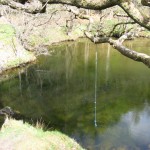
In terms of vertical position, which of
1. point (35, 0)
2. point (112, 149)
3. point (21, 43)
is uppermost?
point (35, 0)

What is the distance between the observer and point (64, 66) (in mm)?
39250

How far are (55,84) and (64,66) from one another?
680 cm

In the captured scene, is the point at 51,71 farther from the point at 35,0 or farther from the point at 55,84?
the point at 35,0

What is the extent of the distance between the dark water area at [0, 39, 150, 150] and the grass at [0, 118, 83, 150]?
2643mm

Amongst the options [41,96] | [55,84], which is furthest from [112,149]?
[55,84]

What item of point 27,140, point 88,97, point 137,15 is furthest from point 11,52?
point 137,15

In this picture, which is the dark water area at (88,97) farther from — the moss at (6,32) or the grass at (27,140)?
the moss at (6,32)

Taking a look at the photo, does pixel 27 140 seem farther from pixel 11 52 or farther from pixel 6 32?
pixel 6 32

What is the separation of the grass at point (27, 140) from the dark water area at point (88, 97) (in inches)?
104

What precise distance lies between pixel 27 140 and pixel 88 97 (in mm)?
14436

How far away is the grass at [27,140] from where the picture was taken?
1426 cm

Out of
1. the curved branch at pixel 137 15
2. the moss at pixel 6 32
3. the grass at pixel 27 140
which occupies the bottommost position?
the grass at pixel 27 140

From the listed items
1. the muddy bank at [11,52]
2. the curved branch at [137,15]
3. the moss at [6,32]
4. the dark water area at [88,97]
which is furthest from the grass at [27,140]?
the moss at [6,32]

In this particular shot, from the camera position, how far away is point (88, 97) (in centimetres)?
2872
